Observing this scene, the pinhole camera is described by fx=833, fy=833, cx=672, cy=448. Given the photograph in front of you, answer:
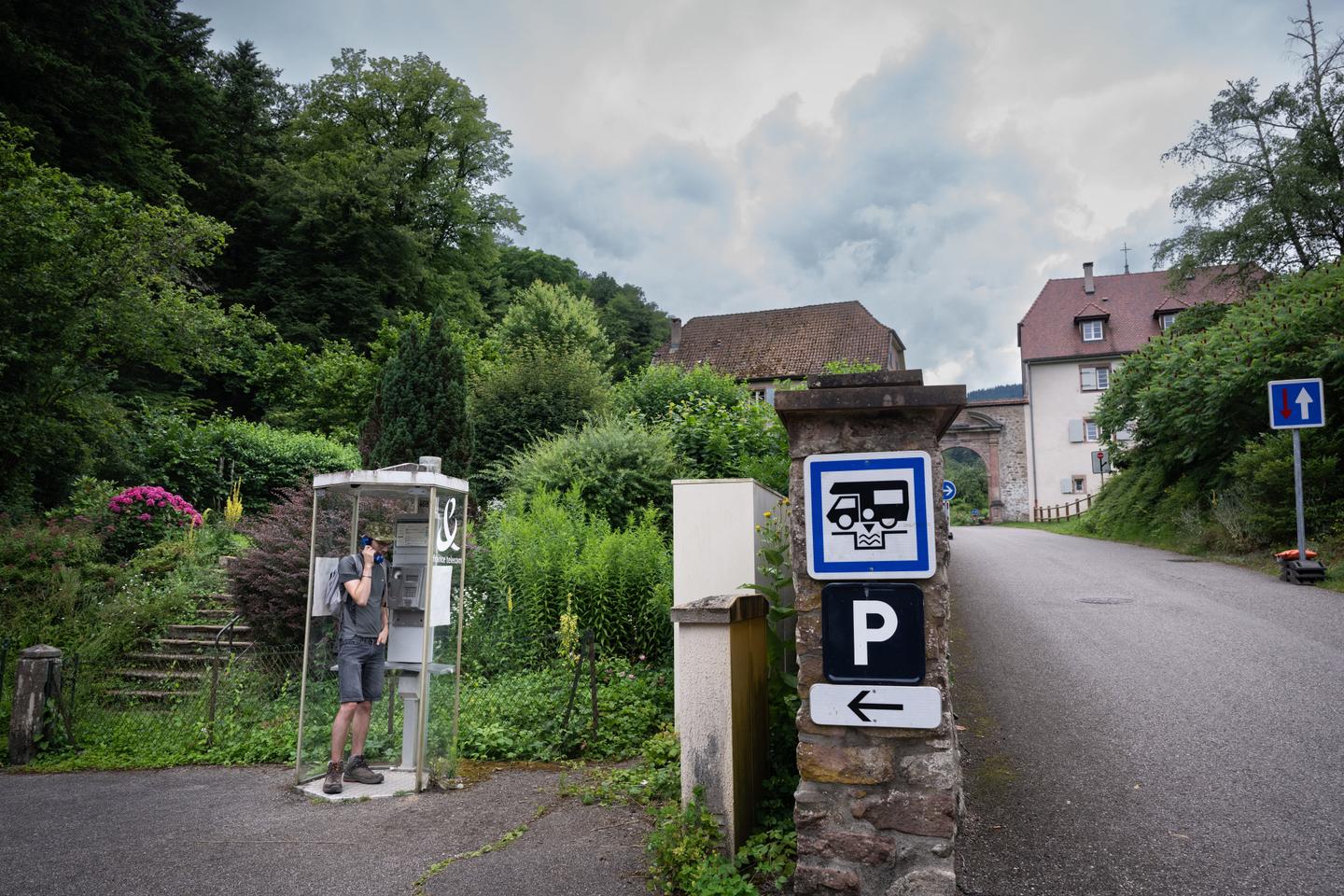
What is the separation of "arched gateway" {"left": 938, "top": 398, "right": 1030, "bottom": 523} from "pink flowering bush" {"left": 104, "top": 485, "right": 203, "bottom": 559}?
4160cm

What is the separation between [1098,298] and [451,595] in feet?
157

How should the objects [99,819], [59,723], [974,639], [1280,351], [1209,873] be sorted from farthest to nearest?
[1280,351] → [974,639] → [59,723] → [99,819] → [1209,873]

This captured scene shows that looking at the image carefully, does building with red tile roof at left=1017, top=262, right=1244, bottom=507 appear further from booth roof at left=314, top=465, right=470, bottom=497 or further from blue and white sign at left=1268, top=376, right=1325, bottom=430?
booth roof at left=314, top=465, right=470, bottom=497

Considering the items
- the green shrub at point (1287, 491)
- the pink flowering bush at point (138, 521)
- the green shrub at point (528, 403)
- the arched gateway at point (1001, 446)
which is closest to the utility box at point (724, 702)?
the pink flowering bush at point (138, 521)

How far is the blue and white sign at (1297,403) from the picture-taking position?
11859 mm

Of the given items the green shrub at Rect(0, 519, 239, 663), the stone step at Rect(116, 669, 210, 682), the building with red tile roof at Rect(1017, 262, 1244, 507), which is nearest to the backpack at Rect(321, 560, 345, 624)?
the stone step at Rect(116, 669, 210, 682)

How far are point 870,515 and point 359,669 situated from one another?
14.0ft

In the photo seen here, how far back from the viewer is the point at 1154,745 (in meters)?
5.45

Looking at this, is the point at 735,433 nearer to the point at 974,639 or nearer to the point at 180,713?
the point at 974,639

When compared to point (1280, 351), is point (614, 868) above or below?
below

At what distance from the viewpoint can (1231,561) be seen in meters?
14.3

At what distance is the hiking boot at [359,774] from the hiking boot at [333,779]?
0.15m

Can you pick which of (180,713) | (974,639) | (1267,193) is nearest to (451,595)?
(180,713)

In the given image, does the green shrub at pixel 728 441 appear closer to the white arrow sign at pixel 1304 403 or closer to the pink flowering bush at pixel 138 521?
the white arrow sign at pixel 1304 403
